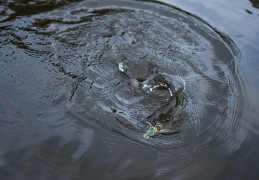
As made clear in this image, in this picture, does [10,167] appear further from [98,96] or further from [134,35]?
[134,35]

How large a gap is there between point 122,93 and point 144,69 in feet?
2.36

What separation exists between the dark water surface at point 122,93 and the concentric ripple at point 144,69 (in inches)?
0.6

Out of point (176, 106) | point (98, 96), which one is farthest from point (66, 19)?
point (176, 106)

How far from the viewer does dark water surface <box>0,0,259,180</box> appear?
307cm

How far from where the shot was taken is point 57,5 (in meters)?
5.82

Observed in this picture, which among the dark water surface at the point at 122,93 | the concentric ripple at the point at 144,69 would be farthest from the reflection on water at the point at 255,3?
the concentric ripple at the point at 144,69

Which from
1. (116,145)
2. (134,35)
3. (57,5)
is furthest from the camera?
(57,5)

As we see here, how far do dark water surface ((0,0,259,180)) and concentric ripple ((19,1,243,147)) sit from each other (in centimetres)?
2

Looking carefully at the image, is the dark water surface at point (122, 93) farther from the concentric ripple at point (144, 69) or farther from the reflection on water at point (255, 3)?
the reflection on water at point (255, 3)

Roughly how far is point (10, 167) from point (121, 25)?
341 centimetres

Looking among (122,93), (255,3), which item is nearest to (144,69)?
(122,93)

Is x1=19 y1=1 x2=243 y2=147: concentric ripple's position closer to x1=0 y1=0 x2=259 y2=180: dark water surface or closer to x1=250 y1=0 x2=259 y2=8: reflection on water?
x1=0 y1=0 x2=259 y2=180: dark water surface

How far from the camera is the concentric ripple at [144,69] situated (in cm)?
358

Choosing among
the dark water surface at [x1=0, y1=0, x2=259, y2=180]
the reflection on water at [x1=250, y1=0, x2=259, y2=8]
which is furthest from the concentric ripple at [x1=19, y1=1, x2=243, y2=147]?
the reflection on water at [x1=250, y1=0, x2=259, y2=8]
